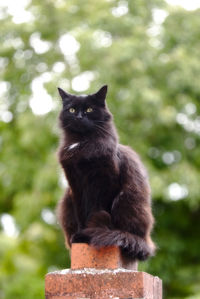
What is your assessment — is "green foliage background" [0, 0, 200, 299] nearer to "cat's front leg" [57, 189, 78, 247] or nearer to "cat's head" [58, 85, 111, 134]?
"cat's front leg" [57, 189, 78, 247]

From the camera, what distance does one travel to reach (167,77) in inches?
360

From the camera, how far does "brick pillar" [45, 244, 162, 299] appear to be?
2869 mm

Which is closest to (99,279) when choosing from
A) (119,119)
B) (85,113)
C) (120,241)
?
(120,241)

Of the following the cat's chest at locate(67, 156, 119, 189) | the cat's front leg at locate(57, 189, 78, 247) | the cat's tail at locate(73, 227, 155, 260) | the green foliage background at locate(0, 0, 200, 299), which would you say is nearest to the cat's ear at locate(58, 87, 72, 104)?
the cat's chest at locate(67, 156, 119, 189)

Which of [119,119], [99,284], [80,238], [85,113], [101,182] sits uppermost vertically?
[85,113]

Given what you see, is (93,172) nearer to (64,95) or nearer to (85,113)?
(85,113)

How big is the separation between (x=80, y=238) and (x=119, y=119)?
18.3ft

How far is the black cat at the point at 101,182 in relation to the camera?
3143 mm

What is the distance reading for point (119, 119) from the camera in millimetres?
8641

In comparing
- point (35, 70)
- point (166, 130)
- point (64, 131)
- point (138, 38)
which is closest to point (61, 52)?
point (35, 70)

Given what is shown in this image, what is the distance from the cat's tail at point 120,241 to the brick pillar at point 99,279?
0.05 metres

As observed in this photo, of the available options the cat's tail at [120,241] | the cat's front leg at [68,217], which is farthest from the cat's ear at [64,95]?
the cat's tail at [120,241]

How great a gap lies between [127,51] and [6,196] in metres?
4.78

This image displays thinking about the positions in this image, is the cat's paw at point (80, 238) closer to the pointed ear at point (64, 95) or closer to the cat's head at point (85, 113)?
the cat's head at point (85, 113)
